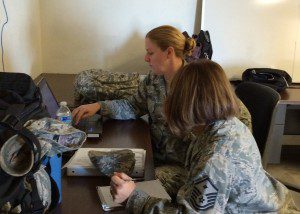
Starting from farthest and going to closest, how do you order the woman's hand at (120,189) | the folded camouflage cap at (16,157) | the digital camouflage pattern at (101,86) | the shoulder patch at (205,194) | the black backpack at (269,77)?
the black backpack at (269,77) < the digital camouflage pattern at (101,86) < the woman's hand at (120,189) < the shoulder patch at (205,194) < the folded camouflage cap at (16,157)

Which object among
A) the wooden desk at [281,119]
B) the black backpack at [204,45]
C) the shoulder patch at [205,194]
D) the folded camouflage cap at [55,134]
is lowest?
the wooden desk at [281,119]

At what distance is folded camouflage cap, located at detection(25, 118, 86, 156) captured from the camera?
0.96m

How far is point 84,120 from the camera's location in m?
1.88

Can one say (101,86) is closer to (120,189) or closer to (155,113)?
(155,113)

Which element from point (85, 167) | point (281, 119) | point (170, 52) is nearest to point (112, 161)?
point (85, 167)

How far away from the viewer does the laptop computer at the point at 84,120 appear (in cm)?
168

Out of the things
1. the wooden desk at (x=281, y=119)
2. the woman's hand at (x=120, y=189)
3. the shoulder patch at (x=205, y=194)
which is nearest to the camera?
the shoulder patch at (x=205, y=194)

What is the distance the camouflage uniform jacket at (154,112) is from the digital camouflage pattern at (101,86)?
17 cm

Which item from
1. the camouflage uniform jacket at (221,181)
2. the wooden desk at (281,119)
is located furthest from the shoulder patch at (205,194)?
the wooden desk at (281,119)

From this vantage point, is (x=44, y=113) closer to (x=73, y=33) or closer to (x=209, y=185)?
(x=209, y=185)

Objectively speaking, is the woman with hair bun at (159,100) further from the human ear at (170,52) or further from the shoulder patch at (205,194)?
the shoulder patch at (205,194)

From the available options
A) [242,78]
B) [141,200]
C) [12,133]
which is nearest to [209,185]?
[141,200]

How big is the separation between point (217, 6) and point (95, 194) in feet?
7.22

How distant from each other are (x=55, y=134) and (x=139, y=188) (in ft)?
1.23
